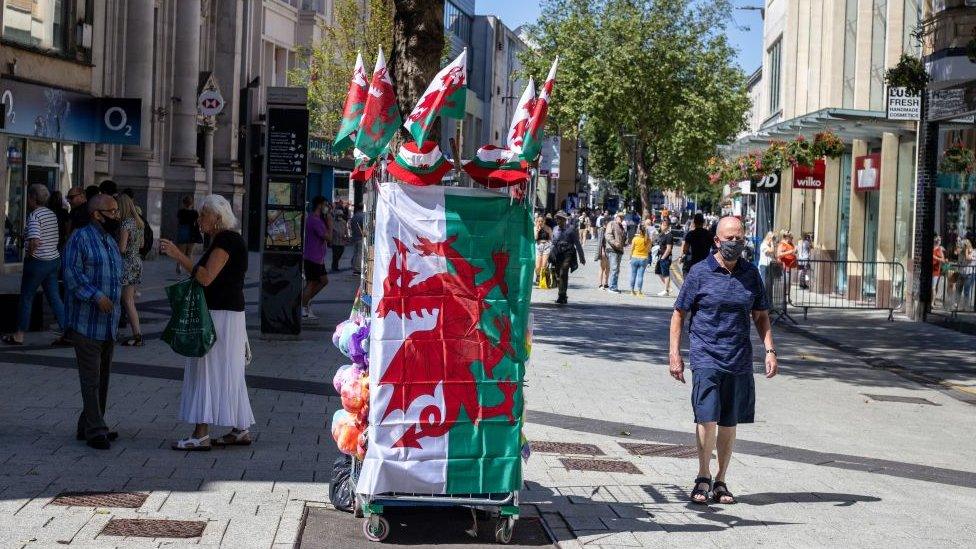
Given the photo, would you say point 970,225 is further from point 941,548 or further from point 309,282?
point 941,548

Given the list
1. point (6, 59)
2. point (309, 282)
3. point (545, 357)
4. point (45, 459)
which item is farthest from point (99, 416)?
point (6, 59)

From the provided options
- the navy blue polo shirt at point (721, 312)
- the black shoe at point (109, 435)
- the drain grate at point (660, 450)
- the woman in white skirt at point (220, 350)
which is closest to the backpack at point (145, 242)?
the black shoe at point (109, 435)

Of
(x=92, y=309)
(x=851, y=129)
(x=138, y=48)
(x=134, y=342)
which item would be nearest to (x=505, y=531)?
(x=92, y=309)

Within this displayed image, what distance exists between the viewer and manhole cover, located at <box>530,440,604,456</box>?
9.81 m

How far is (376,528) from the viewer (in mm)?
6969

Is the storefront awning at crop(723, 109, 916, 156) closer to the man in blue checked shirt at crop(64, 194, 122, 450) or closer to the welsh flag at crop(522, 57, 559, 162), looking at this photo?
the man in blue checked shirt at crop(64, 194, 122, 450)

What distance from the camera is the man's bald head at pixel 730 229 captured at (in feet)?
27.1

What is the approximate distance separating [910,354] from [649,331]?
3.90 metres

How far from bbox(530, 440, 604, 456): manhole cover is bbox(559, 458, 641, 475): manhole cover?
319 mm

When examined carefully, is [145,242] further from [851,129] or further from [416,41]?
[851,129]

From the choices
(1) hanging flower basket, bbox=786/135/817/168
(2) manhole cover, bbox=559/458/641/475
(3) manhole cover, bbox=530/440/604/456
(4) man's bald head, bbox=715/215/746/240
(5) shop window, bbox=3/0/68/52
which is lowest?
(2) manhole cover, bbox=559/458/641/475

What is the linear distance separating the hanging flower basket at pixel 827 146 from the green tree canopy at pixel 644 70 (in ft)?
79.4

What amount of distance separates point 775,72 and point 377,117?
46526 mm

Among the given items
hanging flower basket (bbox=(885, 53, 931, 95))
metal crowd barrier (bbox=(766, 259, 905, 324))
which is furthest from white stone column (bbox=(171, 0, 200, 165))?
hanging flower basket (bbox=(885, 53, 931, 95))
